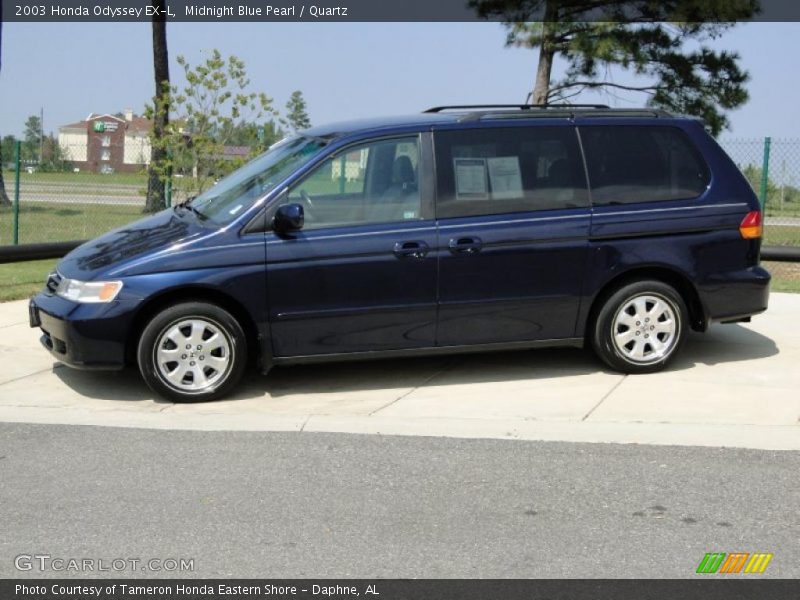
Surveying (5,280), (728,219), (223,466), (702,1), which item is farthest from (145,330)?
(702,1)

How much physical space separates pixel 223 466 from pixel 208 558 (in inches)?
49.7

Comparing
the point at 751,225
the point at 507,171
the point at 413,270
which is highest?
the point at 507,171

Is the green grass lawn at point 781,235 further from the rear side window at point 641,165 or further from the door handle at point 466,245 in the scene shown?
the door handle at point 466,245

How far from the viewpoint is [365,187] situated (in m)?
7.09

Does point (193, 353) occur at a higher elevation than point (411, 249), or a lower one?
lower

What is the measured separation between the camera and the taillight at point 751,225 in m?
7.62

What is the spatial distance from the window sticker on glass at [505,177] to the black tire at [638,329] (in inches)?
41.4

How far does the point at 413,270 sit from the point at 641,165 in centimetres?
189

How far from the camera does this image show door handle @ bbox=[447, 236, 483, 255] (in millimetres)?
7062

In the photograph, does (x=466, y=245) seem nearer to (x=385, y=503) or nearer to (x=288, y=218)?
(x=288, y=218)

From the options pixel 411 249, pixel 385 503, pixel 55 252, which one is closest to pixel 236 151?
pixel 55 252

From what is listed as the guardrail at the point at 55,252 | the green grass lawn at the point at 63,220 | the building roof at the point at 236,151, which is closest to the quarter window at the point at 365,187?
the guardrail at the point at 55,252

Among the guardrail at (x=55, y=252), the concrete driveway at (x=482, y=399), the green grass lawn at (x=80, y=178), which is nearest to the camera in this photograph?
the concrete driveway at (x=482, y=399)

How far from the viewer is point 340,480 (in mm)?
5273
